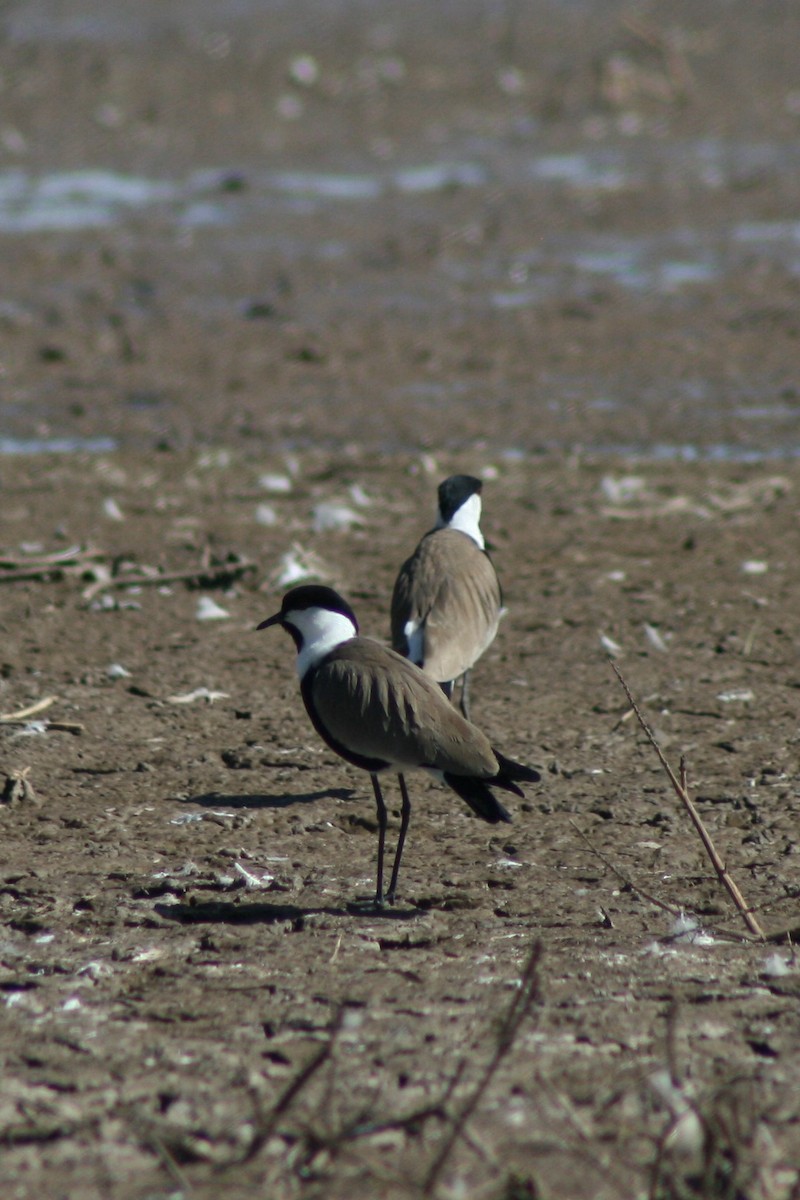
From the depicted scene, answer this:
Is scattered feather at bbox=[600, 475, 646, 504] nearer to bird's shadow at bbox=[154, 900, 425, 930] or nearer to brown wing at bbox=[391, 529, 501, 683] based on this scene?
brown wing at bbox=[391, 529, 501, 683]

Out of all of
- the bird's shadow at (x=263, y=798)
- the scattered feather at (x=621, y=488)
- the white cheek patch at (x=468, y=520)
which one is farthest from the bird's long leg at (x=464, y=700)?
the scattered feather at (x=621, y=488)

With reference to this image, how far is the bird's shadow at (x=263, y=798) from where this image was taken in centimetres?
567

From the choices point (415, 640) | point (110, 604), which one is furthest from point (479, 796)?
point (110, 604)

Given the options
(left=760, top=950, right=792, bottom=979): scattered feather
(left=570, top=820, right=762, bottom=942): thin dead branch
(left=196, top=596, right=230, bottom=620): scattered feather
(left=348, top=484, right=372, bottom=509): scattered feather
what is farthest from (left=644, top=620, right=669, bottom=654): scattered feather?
(left=760, top=950, right=792, bottom=979): scattered feather

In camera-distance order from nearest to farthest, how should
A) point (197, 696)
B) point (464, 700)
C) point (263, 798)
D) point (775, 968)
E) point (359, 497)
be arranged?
point (775, 968)
point (263, 798)
point (464, 700)
point (197, 696)
point (359, 497)

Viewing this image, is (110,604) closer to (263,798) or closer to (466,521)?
(466,521)

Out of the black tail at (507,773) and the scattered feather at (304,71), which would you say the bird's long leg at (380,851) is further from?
the scattered feather at (304,71)

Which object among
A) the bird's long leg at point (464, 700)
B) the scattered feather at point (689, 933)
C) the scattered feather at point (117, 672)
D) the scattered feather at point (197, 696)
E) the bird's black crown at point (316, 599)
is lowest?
the scattered feather at point (117, 672)

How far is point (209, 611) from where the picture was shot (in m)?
7.66

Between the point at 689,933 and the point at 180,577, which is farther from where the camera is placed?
the point at 180,577

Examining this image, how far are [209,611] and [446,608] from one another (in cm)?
166

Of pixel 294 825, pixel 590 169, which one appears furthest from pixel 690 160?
pixel 294 825

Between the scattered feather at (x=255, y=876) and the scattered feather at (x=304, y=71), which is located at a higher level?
the scattered feather at (x=255, y=876)

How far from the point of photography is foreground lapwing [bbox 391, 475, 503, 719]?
611 cm
